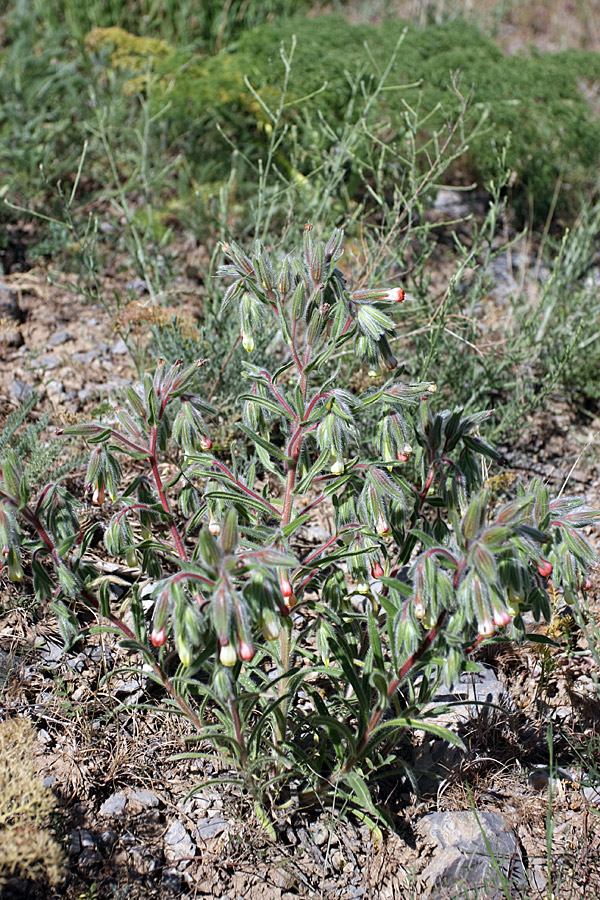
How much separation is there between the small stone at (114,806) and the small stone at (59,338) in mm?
2843

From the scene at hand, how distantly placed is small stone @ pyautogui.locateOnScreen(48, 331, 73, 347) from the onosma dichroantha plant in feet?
7.52

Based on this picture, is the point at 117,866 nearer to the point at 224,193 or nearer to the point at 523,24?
the point at 224,193

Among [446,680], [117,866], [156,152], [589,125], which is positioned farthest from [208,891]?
[589,125]

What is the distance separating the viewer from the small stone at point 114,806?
248cm

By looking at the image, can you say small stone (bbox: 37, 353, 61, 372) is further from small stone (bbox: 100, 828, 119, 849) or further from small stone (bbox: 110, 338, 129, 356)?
small stone (bbox: 100, 828, 119, 849)

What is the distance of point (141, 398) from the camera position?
7.61ft

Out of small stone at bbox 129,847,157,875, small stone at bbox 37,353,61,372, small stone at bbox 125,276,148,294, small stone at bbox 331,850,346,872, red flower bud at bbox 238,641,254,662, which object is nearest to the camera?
red flower bud at bbox 238,641,254,662

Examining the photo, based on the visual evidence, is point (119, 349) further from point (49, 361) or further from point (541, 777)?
point (541, 777)

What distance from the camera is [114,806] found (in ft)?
8.21

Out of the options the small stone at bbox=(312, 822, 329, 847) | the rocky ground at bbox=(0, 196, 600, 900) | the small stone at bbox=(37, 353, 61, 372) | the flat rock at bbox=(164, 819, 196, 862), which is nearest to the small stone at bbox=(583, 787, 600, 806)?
the rocky ground at bbox=(0, 196, 600, 900)

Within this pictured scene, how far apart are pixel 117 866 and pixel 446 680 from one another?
1.34 metres

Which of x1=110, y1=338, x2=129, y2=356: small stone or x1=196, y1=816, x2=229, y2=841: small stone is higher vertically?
x1=110, y1=338, x2=129, y2=356: small stone

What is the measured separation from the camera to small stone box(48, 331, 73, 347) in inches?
174

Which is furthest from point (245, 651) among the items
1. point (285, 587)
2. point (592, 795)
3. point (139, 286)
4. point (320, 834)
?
point (139, 286)
